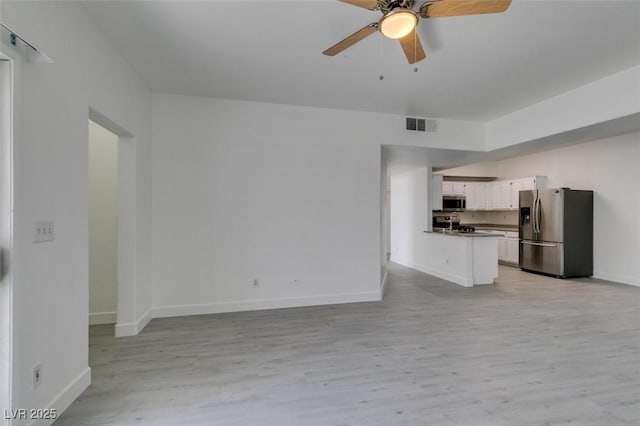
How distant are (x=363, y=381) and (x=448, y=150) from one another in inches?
160

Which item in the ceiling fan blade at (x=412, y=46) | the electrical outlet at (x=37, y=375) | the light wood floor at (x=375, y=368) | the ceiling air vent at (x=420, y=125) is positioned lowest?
the light wood floor at (x=375, y=368)

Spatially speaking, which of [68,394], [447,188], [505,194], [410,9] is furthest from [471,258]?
[68,394]

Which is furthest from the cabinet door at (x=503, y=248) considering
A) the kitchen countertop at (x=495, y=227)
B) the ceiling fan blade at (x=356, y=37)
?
the ceiling fan blade at (x=356, y=37)

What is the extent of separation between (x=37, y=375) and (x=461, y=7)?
136 inches

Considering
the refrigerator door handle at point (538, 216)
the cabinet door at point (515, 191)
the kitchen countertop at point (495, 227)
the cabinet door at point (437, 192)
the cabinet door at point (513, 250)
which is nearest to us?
the refrigerator door handle at point (538, 216)

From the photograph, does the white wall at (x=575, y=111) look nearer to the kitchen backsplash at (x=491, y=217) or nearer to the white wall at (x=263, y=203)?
the white wall at (x=263, y=203)

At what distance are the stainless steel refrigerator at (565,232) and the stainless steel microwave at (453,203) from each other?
1777 mm

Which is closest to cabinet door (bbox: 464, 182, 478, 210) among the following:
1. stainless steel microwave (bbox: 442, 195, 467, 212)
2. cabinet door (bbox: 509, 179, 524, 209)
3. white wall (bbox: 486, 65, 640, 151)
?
stainless steel microwave (bbox: 442, 195, 467, 212)

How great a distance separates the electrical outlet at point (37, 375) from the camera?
1.73 metres

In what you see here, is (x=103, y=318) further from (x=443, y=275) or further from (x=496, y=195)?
(x=496, y=195)

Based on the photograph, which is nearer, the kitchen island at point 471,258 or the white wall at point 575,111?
the white wall at point 575,111

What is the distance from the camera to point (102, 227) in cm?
364

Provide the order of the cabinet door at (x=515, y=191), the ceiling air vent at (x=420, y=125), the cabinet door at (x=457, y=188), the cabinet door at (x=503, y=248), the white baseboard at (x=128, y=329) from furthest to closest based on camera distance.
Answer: the cabinet door at (x=457, y=188) → the cabinet door at (x=503, y=248) → the cabinet door at (x=515, y=191) → the ceiling air vent at (x=420, y=125) → the white baseboard at (x=128, y=329)

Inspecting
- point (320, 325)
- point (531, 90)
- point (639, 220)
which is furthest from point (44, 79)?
point (639, 220)
